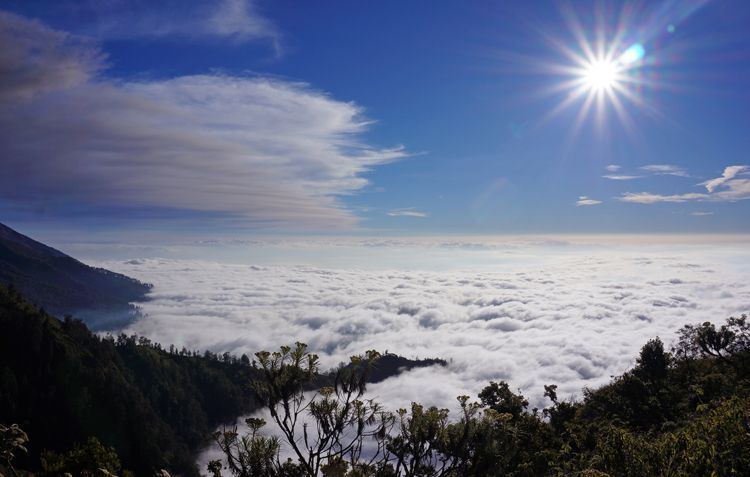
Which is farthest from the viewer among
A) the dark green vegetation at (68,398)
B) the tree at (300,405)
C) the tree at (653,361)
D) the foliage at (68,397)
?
the foliage at (68,397)

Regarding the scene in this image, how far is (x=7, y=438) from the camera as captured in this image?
52.5ft

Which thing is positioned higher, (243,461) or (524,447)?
(243,461)

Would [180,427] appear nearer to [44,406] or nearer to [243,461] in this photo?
[44,406]

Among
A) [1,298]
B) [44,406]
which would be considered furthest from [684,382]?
[1,298]

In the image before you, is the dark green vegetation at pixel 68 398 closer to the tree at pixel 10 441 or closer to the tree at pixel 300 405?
the tree at pixel 10 441

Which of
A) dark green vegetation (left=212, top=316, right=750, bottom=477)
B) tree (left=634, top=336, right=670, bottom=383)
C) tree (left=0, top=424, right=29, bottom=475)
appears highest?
dark green vegetation (left=212, top=316, right=750, bottom=477)

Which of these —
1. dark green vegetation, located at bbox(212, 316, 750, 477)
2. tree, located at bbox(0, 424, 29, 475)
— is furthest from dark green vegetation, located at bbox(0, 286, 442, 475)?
dark green vegetation, located at bbox(212, 316, 750, 477)

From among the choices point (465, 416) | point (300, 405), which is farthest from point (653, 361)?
point (300, 405)

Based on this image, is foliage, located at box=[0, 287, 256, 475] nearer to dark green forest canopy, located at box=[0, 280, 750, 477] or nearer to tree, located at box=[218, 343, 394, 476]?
dark green forest canopy, located at box=[0, 280, 750, 477]

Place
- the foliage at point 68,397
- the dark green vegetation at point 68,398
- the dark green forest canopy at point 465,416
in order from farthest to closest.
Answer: the foliage at point 68,397 < the dark green vegetation at point 68,398 < the dark green forest canopy at point 465,416

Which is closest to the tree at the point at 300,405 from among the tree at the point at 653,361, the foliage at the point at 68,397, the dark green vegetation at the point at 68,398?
the tree at the point at 653,361

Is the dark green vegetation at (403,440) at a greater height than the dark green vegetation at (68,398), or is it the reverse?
Result: the dark green vegetation at (403,440)

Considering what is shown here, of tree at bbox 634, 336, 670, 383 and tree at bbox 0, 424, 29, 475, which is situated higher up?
tree at bbox 0, 424, 29, 475

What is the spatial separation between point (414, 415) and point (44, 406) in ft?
511
